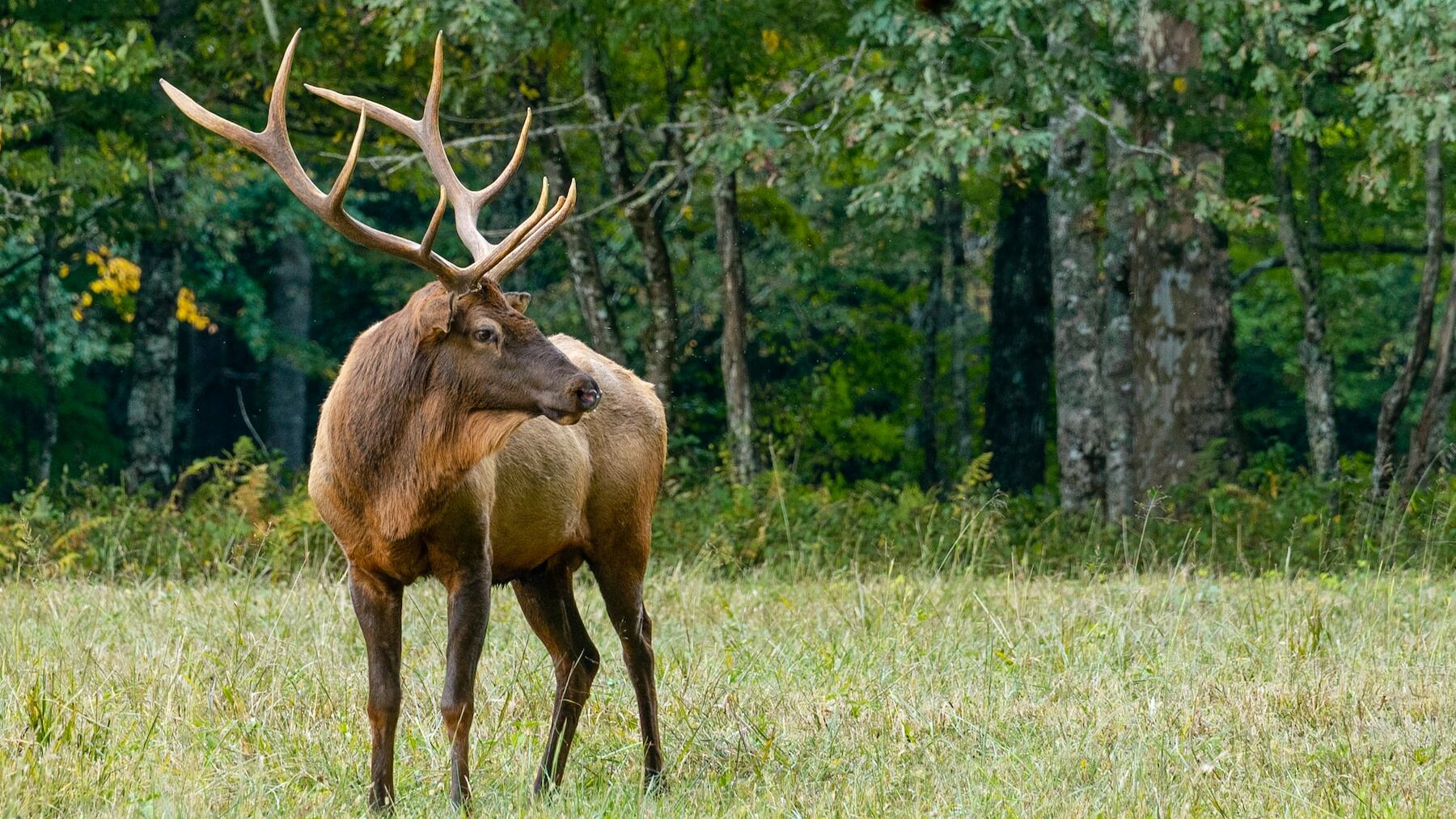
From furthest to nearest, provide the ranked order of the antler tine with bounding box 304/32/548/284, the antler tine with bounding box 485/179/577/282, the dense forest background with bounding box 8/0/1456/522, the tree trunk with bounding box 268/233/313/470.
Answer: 1. the tree trunk with bounding box 268/233/313/470
2. the dense forest background with bounding box 8/0/1456/522
3. the antler tine with bounding box 304/32/548/284
4. the antler tine with bounding box 485/179/577/282

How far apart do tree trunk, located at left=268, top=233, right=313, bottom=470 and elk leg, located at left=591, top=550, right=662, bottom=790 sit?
20.3 meters

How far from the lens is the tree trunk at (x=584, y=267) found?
47.9 feet

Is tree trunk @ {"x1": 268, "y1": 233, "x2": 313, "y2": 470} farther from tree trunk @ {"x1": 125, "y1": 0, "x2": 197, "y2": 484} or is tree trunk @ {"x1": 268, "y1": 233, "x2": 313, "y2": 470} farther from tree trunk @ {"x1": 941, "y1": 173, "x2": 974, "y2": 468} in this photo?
tree trunk @ {"x1": 941, "y1": 173, "x2": 974, "y2": 468}

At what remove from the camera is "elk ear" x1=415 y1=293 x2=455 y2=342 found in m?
5.30

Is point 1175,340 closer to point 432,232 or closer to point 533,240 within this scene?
point 533,240

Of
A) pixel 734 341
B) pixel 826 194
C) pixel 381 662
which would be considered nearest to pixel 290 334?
pixel 826 194

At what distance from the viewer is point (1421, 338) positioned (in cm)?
1243

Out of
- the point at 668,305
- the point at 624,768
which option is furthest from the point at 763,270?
the point at 624,768

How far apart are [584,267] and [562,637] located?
350 inches

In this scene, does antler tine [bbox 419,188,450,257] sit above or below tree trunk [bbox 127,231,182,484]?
above

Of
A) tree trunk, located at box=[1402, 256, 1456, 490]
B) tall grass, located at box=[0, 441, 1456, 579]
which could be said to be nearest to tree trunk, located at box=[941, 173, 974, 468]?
tall grass, located at box=[0, 441, 1456, 579]

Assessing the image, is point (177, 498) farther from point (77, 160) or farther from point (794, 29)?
point (794, 29)

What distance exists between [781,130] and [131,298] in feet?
45.1

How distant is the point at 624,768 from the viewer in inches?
240
